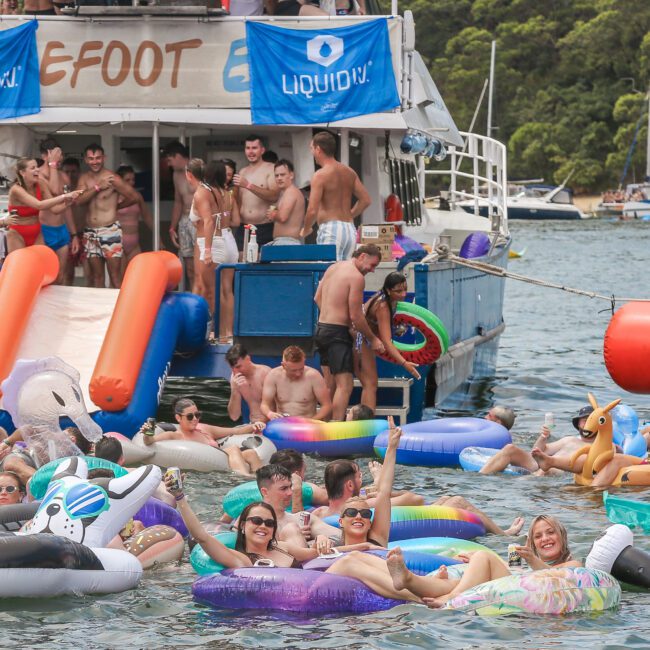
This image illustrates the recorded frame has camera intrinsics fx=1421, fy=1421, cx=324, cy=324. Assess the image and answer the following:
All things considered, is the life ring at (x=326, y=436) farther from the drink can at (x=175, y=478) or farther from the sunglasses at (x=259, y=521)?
the drink can at (x=175, y=478)

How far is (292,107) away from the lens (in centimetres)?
1622

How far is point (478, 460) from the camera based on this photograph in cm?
1312

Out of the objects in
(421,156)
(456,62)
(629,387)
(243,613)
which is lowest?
(243,613)

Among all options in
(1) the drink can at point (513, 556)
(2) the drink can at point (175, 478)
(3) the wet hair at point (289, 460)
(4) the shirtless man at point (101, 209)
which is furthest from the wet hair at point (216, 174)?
(2) the drink can at point (175, 478)

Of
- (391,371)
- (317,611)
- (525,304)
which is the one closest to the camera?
(317,611)

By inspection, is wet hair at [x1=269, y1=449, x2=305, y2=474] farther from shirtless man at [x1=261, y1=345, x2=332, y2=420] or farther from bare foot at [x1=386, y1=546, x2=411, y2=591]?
shirtless man at [x1=261, y1=345, x2=332, y2=420]

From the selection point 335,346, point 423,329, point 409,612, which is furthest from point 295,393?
point 409,612

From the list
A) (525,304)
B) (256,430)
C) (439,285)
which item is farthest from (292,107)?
(525,304)

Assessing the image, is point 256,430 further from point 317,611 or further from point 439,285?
point 317,611

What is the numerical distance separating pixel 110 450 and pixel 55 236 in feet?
16.8

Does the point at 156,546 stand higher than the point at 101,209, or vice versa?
the point at 101,209

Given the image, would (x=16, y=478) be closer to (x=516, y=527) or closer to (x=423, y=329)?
(x=516, y=527)

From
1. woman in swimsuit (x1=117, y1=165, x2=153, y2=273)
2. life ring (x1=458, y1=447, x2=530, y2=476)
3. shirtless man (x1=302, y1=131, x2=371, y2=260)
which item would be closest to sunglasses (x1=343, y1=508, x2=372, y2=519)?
life ring (x1=458, y1=447, x2=530, y2=476)

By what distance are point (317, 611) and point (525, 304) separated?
100ft
